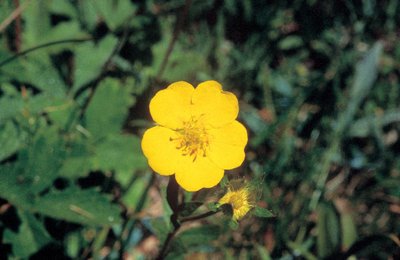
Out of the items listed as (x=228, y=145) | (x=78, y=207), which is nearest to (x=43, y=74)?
(x=78, y=207)

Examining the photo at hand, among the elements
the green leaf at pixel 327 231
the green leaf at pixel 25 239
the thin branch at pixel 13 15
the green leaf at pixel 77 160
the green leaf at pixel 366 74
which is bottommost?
the green leaf at pixel 327 231

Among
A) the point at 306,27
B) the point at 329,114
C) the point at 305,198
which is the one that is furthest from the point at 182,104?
the point at 306,27

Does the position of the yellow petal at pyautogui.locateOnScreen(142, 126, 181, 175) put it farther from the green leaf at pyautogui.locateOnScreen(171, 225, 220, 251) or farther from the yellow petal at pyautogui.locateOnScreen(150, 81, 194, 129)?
the green leaf at pyautogui.locateOnScreen(171, 225, 220, 251)

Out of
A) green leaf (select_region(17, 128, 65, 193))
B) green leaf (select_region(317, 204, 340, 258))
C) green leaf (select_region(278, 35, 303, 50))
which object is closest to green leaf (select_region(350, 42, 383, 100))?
green leaf (select_region(278, 35, 303, 50))

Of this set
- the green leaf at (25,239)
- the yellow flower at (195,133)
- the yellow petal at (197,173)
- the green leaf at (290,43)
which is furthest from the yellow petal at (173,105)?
the green leaf at (290,43)

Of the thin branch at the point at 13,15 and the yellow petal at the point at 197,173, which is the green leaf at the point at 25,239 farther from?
the thin branch at the point at 13,15

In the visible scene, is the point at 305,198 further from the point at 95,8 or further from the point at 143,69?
the point at 95,8
